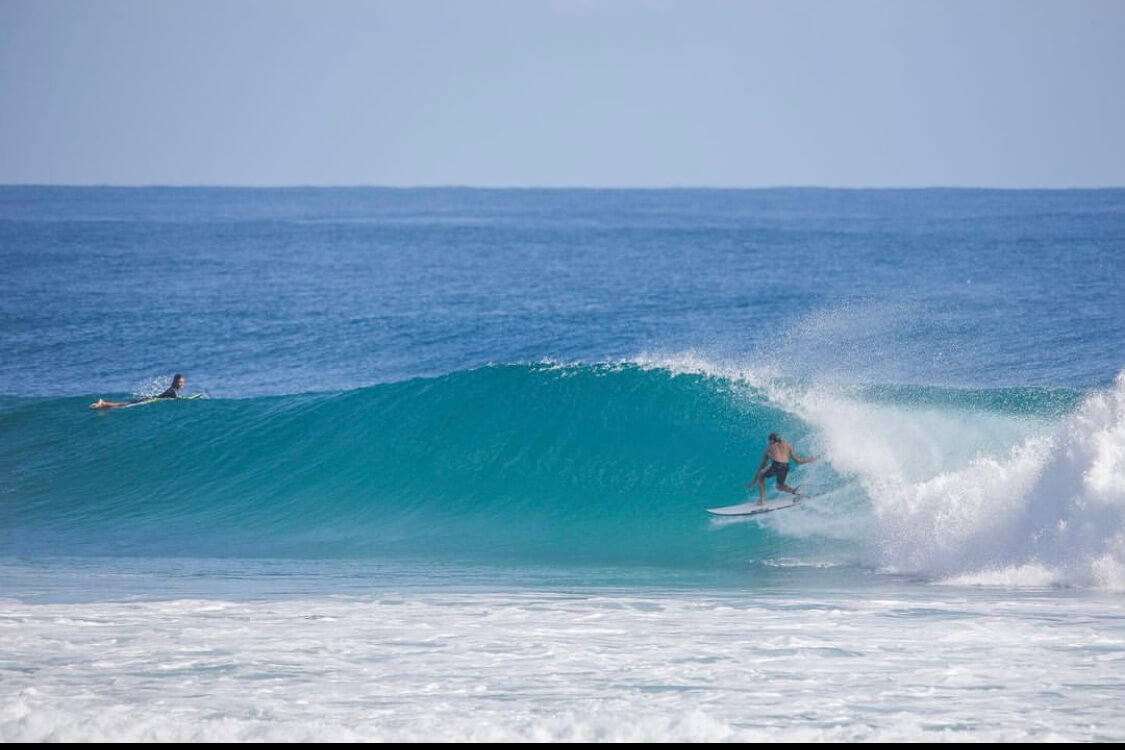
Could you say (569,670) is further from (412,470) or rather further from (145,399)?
(145,399)

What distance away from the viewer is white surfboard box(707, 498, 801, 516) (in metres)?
13.5

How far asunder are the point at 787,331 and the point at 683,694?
83.4 ft

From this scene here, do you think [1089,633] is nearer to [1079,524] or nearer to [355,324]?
[1079,524]

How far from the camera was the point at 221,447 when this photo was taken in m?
18.0

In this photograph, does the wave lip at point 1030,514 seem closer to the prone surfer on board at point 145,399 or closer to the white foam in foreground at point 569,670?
the white foam in foreground at point 569,670

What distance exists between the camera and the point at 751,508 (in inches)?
542

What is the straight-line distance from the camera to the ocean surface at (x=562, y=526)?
294 inches

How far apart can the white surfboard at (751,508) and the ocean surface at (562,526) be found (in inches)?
6.6

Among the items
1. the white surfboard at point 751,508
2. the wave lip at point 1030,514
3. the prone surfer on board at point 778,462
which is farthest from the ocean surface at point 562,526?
the prone surfer on board at point 778,462

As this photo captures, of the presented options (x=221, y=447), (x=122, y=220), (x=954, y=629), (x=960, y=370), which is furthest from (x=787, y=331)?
(x=122, y=220)

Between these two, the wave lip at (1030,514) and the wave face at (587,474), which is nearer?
the wave lip at (1030,514)

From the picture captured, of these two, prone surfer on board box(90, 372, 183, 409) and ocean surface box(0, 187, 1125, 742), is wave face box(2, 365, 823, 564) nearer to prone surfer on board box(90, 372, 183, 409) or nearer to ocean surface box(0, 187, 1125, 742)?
ocean surface box(0, 187, 1125, 742)

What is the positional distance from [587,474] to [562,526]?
1.58m

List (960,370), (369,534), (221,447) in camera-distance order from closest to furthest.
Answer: (369,534)
(221,447)
(960,370)
